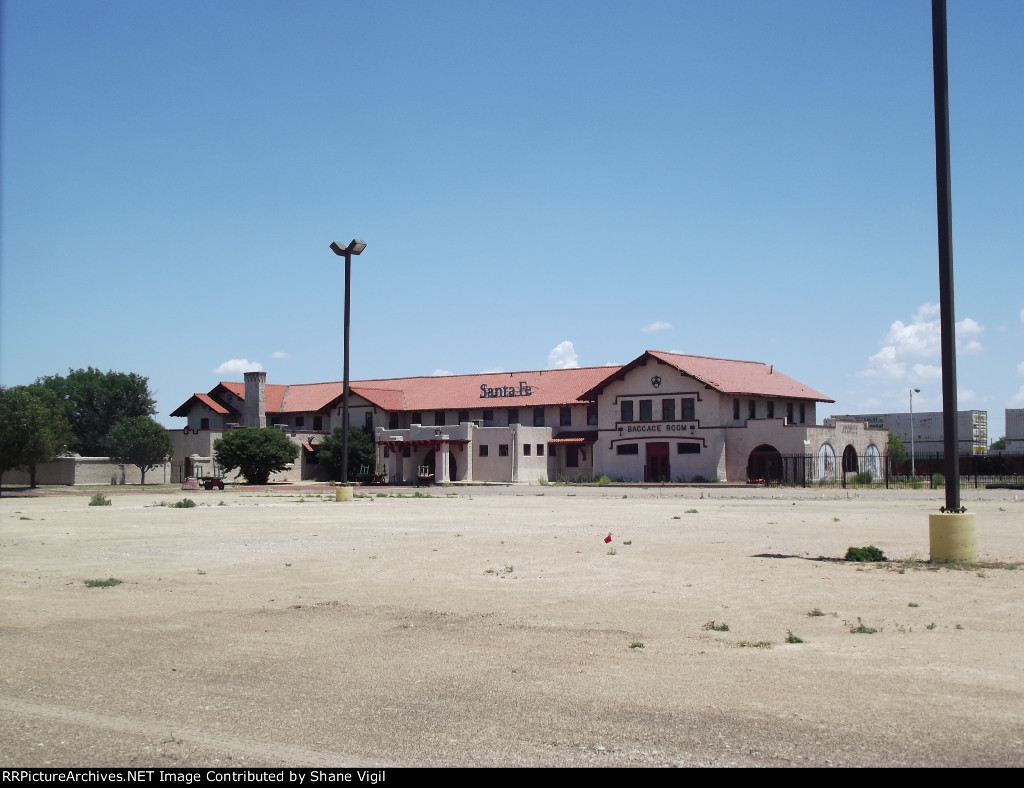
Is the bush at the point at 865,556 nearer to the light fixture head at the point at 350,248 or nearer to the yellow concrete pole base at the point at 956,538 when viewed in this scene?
the yellow concrete pole base at the point at 956,538

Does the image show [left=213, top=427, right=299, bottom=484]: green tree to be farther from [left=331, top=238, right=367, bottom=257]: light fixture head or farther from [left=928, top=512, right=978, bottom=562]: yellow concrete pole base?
[left=928, top=512, right=978, bottom=562]: yellow concrete pole base

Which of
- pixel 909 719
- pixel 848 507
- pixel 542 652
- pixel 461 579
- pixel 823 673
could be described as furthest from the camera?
pixel 848 507

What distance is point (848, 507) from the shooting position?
36.1 m

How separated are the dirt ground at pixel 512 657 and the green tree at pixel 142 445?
66.4 m

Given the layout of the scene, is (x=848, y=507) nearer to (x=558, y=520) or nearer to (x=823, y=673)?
(x=558, y=520)

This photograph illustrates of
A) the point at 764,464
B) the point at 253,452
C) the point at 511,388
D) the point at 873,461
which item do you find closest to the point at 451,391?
the point at 511,388

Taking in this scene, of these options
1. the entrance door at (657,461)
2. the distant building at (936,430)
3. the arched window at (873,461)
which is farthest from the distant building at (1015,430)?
the entrance door at (657,461)

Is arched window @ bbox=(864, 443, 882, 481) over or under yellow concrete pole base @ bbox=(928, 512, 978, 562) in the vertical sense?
over

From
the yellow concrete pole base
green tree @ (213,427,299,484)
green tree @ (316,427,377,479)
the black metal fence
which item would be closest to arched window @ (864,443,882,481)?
the black metal fence

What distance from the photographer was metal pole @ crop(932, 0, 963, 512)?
661 inches

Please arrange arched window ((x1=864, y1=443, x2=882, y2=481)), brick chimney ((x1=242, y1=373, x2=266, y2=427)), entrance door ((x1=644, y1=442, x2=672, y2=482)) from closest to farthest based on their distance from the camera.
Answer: entrance door ((x1=644, y1=442, x2=672, y2=482))
arched window ((x1=864, y1=443, x2=882, y2=481))
brick chimney ((x1=242, y1=373, x2=266, y2=427))

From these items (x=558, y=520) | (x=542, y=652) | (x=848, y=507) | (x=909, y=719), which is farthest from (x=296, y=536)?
(x=848, y=507)

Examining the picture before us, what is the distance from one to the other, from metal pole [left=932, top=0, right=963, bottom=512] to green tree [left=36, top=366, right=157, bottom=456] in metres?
116

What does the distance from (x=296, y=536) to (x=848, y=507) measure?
2128 cm
